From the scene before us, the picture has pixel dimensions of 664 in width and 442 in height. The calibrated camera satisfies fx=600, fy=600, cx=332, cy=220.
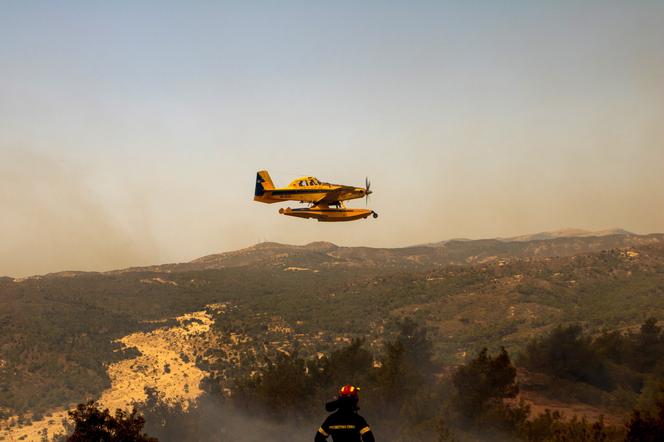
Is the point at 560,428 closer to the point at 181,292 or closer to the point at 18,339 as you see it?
the point at 18,339

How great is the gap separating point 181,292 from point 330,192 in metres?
107

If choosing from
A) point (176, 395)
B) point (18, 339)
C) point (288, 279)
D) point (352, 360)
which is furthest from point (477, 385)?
point (288, 279)

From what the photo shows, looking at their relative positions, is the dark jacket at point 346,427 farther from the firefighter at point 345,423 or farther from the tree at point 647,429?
the tree at point 647,429

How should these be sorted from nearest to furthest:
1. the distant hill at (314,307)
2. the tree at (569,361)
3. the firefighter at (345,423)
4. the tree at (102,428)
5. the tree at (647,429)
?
1. the firefighter at (345,423)
2. the tree at (102,428)
3. the tree at (647,429)
4. the tree at (569,361)
5. the distant hill at (314,307)

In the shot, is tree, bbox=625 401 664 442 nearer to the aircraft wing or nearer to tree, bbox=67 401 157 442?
tree, bbox=67 401 157 442

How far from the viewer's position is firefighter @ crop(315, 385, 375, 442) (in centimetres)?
1196

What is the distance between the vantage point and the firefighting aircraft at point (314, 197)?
152ft

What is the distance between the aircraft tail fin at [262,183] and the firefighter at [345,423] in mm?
34856

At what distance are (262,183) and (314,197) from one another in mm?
4182

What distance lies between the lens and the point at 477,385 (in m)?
40.5

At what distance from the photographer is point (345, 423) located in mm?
12039

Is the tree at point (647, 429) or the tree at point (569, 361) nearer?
the tree at point (647, 429)

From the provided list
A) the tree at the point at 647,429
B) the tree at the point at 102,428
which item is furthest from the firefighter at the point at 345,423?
the tree at the point at 647,429

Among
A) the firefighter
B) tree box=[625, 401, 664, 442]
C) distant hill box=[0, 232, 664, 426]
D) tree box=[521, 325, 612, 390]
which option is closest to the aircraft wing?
tree box=[521, 325, 612, 390]
